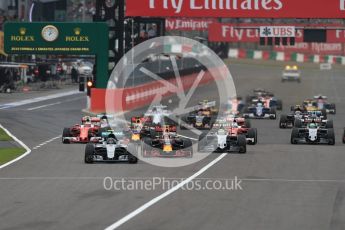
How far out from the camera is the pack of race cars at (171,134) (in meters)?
27.2

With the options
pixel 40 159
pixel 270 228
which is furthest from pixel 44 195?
pixel 40 159

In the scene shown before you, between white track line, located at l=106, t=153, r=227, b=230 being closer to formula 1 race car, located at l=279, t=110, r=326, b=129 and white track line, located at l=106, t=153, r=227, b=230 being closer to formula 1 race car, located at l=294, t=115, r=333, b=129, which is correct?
formula 1 race car, located at l=294, t=115, r=333, b=129

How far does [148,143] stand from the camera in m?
28.7

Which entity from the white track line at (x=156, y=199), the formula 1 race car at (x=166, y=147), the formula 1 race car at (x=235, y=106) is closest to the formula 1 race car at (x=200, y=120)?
the formula 1 race car at (x=235, y=106)

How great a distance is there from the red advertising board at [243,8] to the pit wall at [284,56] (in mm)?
86913

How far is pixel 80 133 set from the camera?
110ft

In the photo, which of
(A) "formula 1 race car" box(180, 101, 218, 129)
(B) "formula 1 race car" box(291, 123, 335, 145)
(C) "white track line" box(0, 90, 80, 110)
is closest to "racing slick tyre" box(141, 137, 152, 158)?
(B) "formula 1 race car" box(291, 123, 335, 145)

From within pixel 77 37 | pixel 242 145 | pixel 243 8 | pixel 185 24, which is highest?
pixel 185 24

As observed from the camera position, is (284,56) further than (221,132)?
Yes

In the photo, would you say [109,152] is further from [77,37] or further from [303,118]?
[77,37]

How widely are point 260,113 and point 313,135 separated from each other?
48.7 ft

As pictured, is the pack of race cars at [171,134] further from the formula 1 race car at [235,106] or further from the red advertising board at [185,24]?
the red advertising board at [185,24]

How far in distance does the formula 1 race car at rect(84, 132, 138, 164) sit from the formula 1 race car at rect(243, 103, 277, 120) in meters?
21.6

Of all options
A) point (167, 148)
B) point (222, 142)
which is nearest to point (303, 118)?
point (222, 142)
